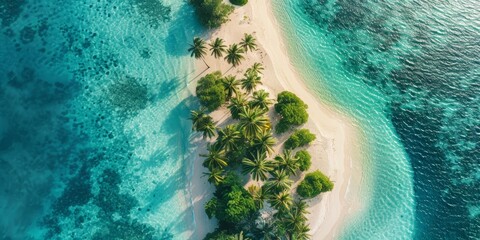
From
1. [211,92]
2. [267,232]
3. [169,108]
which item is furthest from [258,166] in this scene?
[169,108]

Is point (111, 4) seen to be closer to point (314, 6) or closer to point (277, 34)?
point (277, 34)

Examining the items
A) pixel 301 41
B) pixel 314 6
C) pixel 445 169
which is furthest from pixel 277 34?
pixel 445 169

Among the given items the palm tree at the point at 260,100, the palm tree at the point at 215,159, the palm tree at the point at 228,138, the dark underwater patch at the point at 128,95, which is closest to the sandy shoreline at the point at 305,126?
the palm tree at the point at 215,159

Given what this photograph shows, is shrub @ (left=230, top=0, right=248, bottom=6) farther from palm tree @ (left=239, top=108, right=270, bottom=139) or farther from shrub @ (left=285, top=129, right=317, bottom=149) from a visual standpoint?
shrub @ (left=285, top=129, right=317, bottom=149)

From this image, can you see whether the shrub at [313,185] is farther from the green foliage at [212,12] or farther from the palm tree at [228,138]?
the green foliage at [212,12]

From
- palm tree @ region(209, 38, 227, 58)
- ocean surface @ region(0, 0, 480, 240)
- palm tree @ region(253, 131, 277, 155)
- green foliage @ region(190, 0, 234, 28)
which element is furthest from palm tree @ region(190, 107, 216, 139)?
green foliage @ region(190, 0, 234, 28)

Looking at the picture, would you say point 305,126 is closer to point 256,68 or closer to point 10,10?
point 256,68
